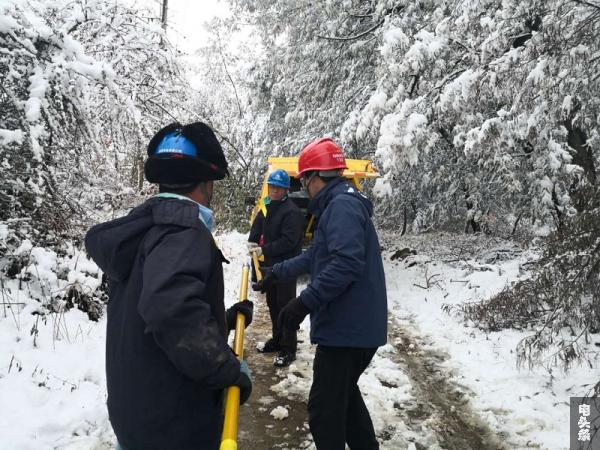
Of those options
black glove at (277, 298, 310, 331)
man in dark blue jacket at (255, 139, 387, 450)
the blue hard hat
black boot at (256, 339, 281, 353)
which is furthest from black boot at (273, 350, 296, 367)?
black glove at (277, 298, 310, 331)

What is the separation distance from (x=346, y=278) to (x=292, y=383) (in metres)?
2.38

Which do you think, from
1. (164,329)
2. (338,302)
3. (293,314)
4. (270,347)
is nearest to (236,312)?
(293,314)

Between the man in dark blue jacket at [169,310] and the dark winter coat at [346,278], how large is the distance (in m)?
0.99

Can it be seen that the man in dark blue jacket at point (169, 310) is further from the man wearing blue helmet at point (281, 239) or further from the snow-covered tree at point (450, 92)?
the snow-covered tree at point (450, 92)

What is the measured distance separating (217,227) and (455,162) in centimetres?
719

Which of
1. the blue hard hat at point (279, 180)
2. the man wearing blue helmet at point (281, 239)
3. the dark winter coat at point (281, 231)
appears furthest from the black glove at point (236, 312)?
the blue hard hat at point (279, 180)

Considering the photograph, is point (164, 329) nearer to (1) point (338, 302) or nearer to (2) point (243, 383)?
(2) point (243, 383)

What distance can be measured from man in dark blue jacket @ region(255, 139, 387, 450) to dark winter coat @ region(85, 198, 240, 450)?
108 cm

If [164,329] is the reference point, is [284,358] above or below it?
below

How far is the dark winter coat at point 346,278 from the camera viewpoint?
266 cm

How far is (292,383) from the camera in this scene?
181 inches

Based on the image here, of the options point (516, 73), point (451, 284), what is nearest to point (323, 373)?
point (516, 73)

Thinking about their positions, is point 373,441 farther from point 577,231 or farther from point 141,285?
point 577,231

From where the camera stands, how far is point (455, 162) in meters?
11.0
